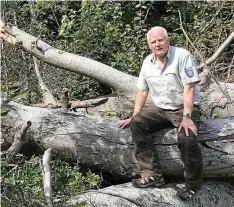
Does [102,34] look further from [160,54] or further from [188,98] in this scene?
[188,98]

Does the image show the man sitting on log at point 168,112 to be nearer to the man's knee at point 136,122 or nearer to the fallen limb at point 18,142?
the man's knee at point 136,122

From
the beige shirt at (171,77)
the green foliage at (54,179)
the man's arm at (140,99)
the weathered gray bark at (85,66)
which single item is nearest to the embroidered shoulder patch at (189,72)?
the beige shirt at (171,77)

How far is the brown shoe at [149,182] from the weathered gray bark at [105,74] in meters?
1.95

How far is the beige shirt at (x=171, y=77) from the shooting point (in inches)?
163

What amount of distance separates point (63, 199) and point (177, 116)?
1240 mm

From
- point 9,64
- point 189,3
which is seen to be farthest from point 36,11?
point 189,3

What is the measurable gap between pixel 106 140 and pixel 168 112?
66 centimetres

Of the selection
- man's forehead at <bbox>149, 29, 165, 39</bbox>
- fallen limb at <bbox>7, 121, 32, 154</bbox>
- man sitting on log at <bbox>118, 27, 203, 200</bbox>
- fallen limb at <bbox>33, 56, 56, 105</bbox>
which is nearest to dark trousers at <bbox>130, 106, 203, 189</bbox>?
man sitting on log at <bbox>118, 27, 203, 200</bbox>

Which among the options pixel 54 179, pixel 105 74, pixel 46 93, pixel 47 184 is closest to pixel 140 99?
pixel 54 179

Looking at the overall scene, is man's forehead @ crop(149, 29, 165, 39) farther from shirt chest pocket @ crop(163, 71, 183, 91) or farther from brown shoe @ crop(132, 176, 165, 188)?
brown shoe @ crop(132, 176, 165, 188)

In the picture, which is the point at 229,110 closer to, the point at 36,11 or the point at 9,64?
the point at 9,64

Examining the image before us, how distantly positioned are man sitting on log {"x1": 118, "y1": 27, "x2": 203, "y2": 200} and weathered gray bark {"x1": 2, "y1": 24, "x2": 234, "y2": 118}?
70.0 inches

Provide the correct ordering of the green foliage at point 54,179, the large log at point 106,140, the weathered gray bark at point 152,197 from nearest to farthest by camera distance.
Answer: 1. the weathered gray bark at point 152,197
2. the green foliage at point 54,179
3. the large log at point 106,140

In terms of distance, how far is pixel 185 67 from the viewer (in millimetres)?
4156
